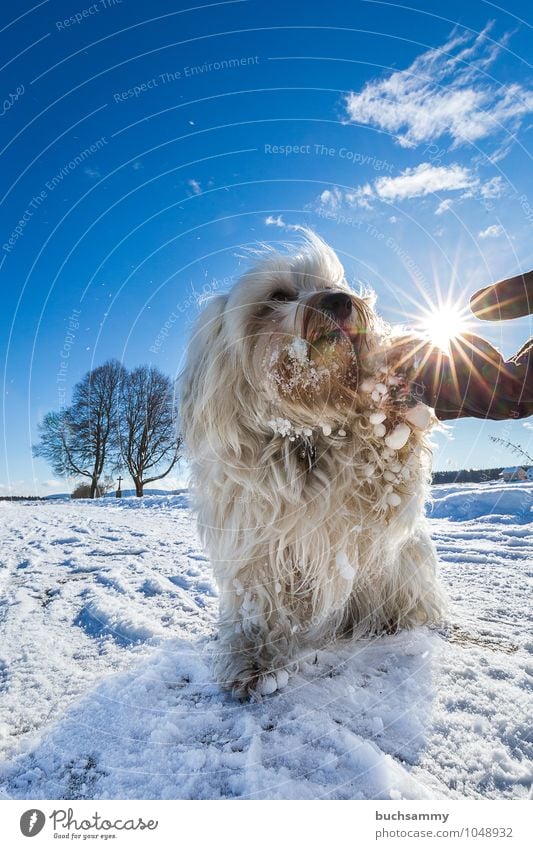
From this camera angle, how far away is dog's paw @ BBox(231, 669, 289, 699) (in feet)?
6.11

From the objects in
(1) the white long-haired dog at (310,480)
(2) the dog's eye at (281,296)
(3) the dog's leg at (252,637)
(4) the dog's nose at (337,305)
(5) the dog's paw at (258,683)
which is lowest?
(5) the dog's paw at (258,683)

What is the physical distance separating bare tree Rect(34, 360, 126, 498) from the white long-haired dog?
3.48 ft

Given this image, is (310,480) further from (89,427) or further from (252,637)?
(89,427)

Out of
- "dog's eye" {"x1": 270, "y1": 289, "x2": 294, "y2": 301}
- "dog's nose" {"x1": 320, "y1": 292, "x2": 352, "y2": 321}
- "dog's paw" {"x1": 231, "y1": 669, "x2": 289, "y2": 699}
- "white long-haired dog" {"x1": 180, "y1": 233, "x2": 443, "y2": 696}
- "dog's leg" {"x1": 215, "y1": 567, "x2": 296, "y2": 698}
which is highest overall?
"dog's eye" {"x1": 270, "y1": 289, "x2": 294, "y2": 301}

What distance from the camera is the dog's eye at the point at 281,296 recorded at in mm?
2732

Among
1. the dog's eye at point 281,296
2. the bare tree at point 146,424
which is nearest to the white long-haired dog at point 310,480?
the dog's eye at point 281,296

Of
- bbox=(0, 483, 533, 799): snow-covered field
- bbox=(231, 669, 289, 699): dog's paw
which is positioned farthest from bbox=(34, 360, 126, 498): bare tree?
bbox=(231, 669, 289, 699): dog's paw

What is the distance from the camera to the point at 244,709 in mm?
1750

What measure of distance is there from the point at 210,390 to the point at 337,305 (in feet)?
2.81

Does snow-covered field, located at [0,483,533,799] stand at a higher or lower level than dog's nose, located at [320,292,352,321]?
lower

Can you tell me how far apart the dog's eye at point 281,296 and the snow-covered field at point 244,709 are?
6.46 feet

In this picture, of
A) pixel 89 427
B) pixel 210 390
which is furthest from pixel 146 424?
pixel 210 390

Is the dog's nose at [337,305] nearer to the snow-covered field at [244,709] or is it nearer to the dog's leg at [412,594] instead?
the dog's leg at [412,594]

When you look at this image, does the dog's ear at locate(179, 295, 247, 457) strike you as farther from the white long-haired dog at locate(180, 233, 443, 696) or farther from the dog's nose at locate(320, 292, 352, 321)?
the dog's nose at locate(320, 292, 352, 321)
